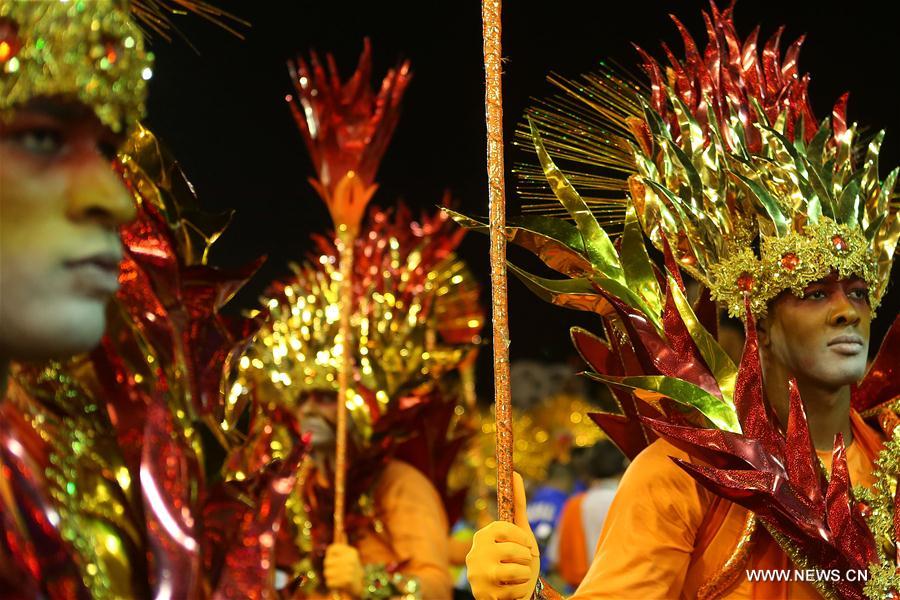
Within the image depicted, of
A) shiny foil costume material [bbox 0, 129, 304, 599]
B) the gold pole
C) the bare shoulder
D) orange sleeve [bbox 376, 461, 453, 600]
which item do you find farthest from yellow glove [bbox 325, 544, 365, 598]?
shiny foil costume material [bbox 0, 129, 304, 599]

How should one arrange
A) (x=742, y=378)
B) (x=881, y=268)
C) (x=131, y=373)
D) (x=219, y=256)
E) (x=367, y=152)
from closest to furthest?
(x=131, y=373) < (x=742, y=378) < (x=881, y=268) < (x=367, y=152) < (x=219, y=256)

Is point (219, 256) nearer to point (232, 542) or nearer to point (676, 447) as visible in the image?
point (676, 447)

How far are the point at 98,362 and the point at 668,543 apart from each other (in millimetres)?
1690

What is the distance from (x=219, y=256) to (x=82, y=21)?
5693mm

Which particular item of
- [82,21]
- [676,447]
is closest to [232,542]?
[82,21]

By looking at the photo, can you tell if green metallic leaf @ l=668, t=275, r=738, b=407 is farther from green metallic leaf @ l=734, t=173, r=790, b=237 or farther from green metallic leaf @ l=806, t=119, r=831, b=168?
green metallic leaf @ l=806, t=119, r=831, b=168

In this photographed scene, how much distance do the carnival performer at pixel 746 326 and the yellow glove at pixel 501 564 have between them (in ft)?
2.06

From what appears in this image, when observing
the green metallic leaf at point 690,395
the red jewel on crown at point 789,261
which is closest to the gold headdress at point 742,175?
the red jewel on crown at point 789,261

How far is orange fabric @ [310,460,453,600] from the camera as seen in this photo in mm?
5242

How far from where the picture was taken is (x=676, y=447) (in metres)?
3.40

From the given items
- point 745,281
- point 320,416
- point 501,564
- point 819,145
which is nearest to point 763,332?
point 745,281

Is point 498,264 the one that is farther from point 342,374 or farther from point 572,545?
point 572,545

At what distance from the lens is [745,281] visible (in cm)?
354

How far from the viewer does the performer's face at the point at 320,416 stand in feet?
18.0
